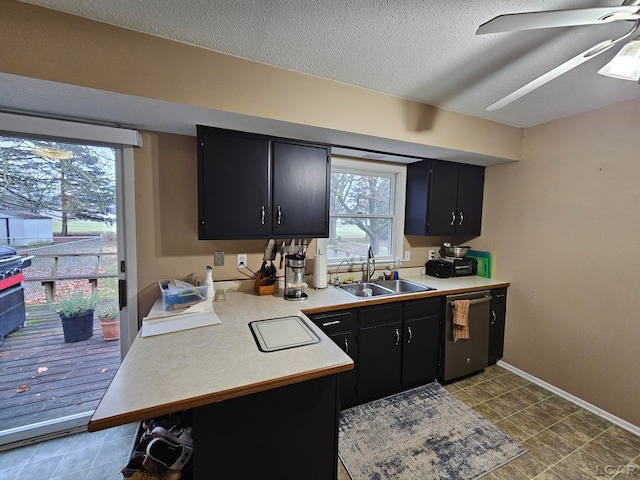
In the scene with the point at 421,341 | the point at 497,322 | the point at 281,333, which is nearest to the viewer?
the point at 281,333

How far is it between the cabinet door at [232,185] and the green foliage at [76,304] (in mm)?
966

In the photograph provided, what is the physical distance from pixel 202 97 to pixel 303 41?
630 millimetres

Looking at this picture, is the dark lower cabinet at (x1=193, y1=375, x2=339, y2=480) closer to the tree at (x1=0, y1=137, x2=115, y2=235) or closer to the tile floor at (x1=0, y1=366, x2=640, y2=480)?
the tile floor at (x1=0, y1=366, x2=640, y2=480)

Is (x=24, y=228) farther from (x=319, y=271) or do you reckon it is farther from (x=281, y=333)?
(x=319, y=271)

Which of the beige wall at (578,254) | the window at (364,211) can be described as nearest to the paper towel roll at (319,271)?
the window at (364,211)

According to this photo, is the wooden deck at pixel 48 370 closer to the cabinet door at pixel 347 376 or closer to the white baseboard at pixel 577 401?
the cabinet door at pixel 347 376

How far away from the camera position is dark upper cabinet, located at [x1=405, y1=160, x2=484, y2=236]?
271 centimetres

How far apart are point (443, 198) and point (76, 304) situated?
132 inches

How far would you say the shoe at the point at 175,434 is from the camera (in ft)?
3.93

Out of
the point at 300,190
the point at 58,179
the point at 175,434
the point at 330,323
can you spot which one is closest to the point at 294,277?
the point at 330,323

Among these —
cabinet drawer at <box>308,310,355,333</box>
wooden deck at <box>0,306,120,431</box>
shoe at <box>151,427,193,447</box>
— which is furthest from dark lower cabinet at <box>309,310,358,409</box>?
wooden deck at <box>0,306,120,431</box>

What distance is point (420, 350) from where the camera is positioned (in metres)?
2.31

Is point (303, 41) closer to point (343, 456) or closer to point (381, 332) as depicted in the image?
point (381, 332)

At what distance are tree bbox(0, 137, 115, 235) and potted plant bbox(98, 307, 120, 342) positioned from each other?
2.08 feet
